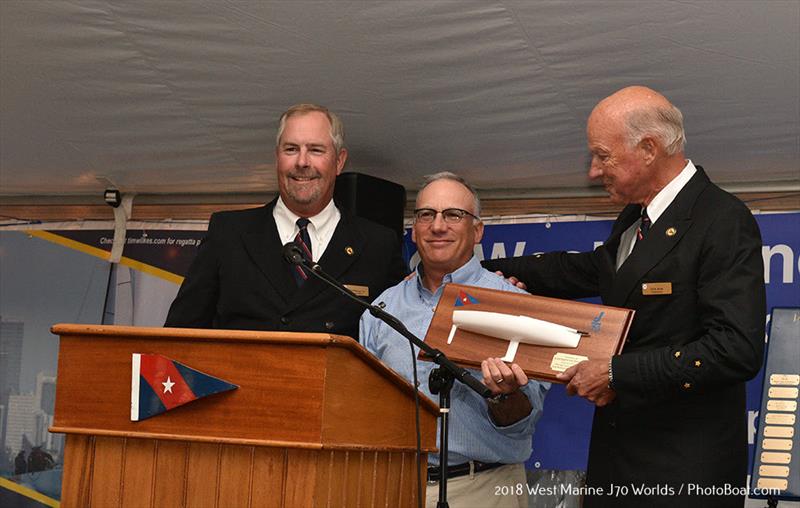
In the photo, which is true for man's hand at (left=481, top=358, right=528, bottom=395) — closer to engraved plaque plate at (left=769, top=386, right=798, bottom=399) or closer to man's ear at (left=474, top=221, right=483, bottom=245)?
man's ear at (left=474, top=221, right=483, bottom=245)

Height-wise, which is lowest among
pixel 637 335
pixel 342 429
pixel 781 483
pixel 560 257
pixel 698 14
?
pixel 781 483

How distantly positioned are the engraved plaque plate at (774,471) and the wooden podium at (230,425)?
6.46 feet

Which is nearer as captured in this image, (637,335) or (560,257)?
(637,335)

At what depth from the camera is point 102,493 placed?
212 cm

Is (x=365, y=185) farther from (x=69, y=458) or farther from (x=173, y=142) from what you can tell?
(x=69, y=458)

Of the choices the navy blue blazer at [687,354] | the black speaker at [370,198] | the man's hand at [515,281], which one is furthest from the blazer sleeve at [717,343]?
the black speaker at [370,198]

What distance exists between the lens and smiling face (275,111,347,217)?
335cm

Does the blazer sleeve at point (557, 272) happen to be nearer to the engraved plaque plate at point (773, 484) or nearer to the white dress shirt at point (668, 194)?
the white dress shirt at point (668, 194)

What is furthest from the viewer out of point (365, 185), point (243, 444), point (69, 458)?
point (365, 185)

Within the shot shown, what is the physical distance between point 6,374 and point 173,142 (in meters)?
1.58

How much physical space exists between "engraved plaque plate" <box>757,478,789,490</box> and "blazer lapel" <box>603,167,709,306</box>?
1297mm

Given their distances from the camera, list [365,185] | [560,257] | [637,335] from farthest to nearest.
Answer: [365,185] → [560,257] → [637,335]

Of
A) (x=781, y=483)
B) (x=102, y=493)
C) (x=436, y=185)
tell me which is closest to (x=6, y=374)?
(x=436, y=185)

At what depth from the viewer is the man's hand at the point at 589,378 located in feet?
8.34
